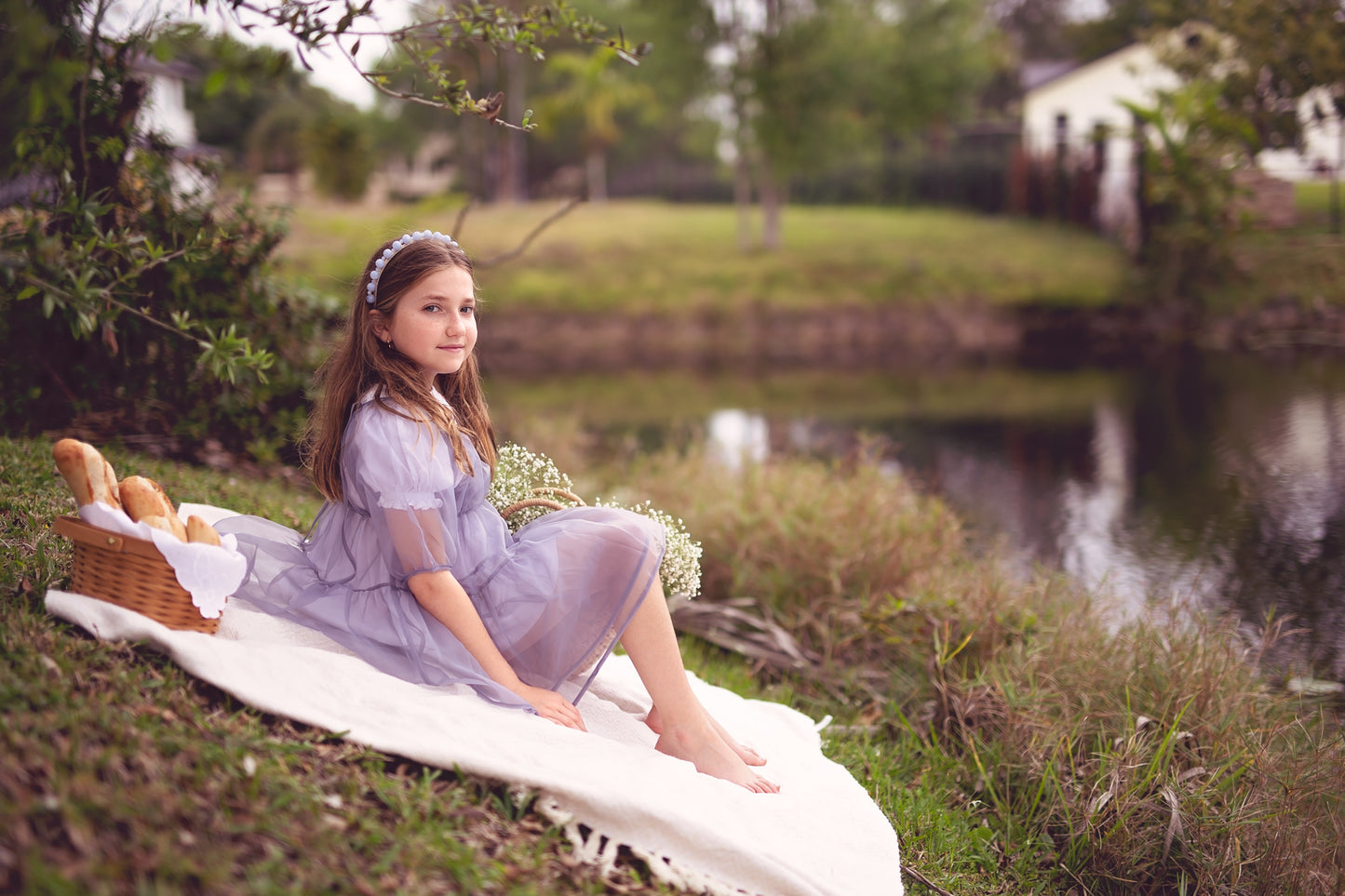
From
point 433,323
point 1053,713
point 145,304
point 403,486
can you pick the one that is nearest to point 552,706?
point 403,486

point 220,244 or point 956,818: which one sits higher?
point 220,244

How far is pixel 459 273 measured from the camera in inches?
97.8

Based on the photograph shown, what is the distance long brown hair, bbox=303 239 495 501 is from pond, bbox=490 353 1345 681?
9.00 feet

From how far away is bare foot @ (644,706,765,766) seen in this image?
256cm

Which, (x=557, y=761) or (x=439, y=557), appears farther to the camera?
(x=439, y=557)

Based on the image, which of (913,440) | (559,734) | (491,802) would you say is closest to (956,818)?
(559,734)

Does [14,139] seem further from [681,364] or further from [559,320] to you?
[559,320]

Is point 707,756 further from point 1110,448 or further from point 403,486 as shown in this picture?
point 1110,448

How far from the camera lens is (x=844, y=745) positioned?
10.9 feet

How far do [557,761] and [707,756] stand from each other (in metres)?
0.47

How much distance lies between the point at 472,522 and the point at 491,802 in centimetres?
72

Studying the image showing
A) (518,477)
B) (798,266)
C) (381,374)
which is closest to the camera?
(381,374)

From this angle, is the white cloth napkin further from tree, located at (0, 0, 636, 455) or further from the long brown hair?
tree, located at (0, 0, 636, 455)

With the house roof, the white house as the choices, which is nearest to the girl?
the white house
